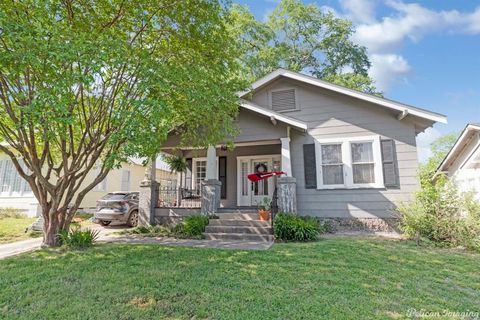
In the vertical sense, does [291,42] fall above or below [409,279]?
above

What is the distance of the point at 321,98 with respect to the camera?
9977 mm

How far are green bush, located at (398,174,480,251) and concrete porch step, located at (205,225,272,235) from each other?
3935mm

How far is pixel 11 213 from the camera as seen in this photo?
553 inches

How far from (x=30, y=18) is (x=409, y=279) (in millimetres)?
8306

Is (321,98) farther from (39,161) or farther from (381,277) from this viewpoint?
(39,161)

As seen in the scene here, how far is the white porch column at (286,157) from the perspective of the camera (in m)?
8.98

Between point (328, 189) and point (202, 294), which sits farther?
point (328, 189)

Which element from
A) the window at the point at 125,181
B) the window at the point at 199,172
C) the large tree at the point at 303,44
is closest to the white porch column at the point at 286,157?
the window at the point at 199,172

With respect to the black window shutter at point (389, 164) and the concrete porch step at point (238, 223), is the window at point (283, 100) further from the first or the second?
the concrete porch step at point (238, 223)

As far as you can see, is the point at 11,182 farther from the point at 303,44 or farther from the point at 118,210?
the point at 303,44

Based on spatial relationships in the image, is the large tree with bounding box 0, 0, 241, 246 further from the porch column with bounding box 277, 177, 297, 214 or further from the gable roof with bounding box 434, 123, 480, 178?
the gable roof with bounding box 434, 123, 480, 178

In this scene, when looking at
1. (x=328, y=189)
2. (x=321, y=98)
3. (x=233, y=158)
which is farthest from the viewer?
(x=233, y=158)

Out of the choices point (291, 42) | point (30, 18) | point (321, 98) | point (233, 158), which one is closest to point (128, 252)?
point (30, 18)

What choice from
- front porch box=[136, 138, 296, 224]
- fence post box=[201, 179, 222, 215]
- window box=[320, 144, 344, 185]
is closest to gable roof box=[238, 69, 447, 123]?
window box=[320, 144, 344, 185]
